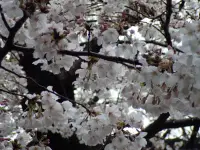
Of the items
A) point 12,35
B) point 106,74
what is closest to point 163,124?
point 106,74

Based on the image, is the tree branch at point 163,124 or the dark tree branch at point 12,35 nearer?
the dark tree branch at point 12,35

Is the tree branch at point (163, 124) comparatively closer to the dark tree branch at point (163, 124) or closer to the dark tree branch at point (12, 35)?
the dark tree branch at point (163, 124)

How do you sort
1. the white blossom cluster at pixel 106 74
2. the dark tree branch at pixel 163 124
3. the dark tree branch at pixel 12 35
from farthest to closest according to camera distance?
1. the dark tree branch at pixel 163 124
2. the dark tree branch at pixel 12 35
3. the white blossom cluster at pixel 106 74

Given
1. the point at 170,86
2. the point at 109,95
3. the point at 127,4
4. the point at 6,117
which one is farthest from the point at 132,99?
the point at 109,95

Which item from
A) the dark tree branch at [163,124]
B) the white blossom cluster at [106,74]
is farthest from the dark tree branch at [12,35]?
the dark tree branch at [163,124]

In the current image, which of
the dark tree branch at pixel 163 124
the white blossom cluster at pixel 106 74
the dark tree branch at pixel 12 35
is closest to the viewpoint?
the white blossom cluster at pixel 106 74

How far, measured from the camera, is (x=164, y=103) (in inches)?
72.8

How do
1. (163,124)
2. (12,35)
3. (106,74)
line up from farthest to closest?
1. (163,124)
2. (106,74)
3. (12,35)

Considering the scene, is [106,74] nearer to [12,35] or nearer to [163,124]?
[12,35]

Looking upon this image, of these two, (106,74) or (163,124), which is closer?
(106,74)

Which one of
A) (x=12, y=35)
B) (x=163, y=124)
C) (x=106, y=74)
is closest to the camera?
(x=12, y=35)

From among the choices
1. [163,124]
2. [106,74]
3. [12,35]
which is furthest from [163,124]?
[12,35]

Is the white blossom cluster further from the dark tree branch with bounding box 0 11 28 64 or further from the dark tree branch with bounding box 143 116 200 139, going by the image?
the dark tree branch with bounding box 143 116 200 139

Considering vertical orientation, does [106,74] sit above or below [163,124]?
below
